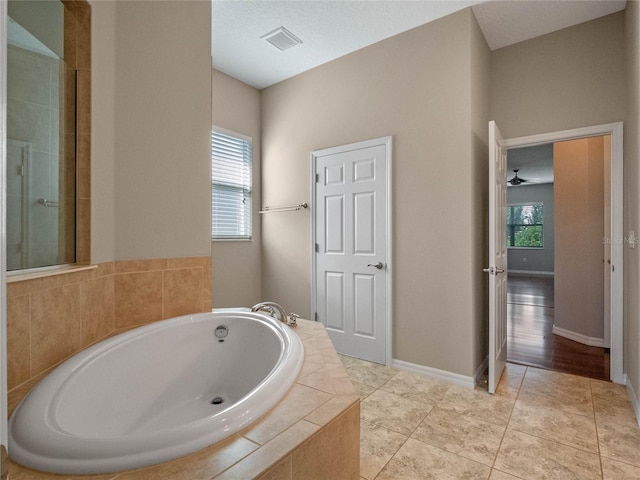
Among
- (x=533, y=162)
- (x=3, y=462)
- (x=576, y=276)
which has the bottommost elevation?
(x=576, y=276)

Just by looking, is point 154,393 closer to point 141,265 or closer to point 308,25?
point 141,265

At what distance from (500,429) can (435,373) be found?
2.35 feet

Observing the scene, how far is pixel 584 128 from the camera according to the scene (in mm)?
2584

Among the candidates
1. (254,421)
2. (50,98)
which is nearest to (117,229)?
(50,98)

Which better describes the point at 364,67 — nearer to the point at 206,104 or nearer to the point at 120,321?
the point at 206,104

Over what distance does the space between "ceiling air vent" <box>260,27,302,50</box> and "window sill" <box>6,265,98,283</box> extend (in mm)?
2284

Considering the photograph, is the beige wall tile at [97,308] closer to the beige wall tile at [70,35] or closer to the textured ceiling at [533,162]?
the beige wall tile at [70,35]

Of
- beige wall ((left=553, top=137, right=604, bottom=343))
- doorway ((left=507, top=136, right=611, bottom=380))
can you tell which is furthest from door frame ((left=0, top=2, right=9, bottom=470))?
beige wall ((left=553, top=137, right=604, bottom=343))

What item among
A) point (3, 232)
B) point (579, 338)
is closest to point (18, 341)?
point (3, 232)

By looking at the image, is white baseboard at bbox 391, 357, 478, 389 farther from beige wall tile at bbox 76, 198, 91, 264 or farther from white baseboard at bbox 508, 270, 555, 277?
white baseboard at bbox 508, 270, 555, 277

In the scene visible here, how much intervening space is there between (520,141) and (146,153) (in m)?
2.87

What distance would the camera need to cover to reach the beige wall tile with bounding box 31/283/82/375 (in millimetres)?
1212

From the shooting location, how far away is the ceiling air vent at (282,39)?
2756 mm

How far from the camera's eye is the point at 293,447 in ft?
2.73
